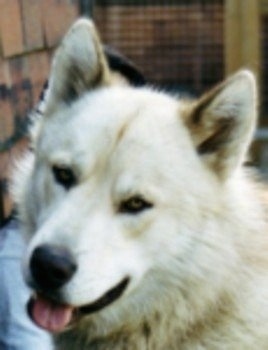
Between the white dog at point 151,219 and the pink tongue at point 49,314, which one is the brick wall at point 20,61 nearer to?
the white dog at point 151,219

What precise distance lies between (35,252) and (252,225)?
0.79 metres

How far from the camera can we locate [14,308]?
5242 mm

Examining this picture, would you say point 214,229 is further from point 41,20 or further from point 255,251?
point 41,20

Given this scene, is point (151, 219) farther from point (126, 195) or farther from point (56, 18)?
point (56, 18)

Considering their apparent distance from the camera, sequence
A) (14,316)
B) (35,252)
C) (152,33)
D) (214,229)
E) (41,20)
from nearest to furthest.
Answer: (35,252), (214,229), (14,316), (41,20), (152,33)

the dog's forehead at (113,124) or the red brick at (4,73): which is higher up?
the dog's forehead at (113,124)

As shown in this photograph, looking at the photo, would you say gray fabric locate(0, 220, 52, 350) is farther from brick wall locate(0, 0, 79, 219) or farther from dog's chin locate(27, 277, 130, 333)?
dog's chin locate(27, 277, 130, 333)

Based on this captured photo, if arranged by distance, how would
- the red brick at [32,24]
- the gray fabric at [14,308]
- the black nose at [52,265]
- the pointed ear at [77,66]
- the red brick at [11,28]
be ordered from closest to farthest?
1. the black nose at [52,265]
2. the pointed ear at [77,66]
3. the gray fabric at [14,308]
4. the red brick at [11,28]
5. the red brick at [32,24]

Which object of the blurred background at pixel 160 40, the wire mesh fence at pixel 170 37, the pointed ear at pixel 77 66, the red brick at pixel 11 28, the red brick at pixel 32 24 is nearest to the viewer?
the pointed ear at pixel 77 66

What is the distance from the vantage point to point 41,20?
21.1ft

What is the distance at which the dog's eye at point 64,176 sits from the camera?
4.24m

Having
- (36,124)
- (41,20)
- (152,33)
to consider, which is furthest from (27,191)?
(152,33)

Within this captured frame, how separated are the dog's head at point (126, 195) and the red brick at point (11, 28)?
146 centimetres

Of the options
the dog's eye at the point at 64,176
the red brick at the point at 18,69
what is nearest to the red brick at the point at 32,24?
→ the red brick at the point at 18,69
